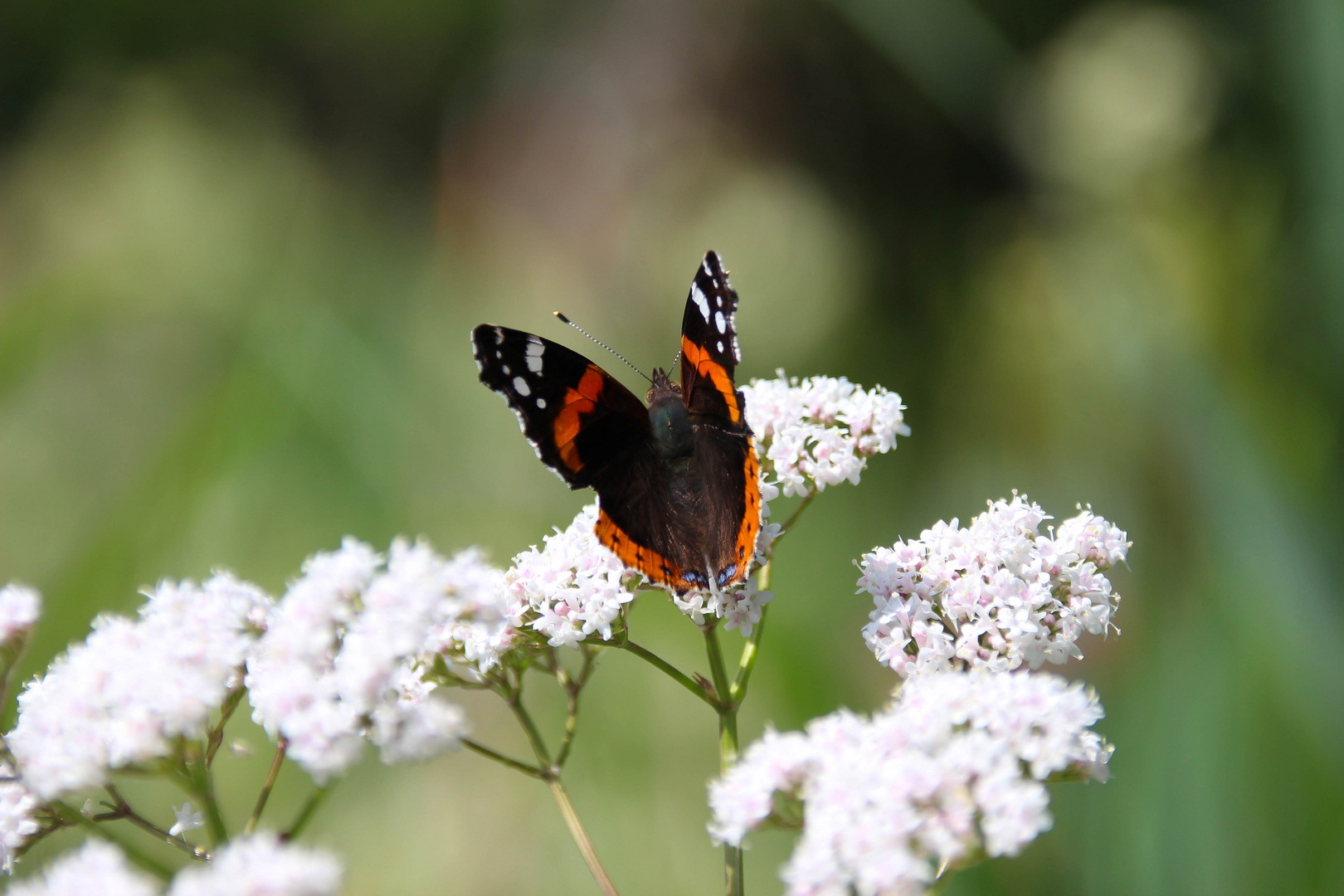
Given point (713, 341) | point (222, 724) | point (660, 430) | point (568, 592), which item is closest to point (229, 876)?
point (222, 724)

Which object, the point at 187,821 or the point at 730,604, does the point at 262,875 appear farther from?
the point at 730,604

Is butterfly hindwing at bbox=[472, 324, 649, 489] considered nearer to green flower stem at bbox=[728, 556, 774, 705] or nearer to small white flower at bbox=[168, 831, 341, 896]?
green flower stem at bbox=[728, 556, 774, 705]

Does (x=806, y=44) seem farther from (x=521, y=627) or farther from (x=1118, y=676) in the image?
(x=521, y=627)

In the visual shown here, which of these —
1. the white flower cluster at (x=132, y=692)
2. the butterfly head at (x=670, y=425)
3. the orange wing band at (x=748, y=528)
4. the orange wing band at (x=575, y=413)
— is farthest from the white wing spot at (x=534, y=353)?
the white flower cluster at (x=132, y=692)

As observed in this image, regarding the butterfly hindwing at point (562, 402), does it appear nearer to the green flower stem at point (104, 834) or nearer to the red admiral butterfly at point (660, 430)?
the red admiral butterfly at point (660, 430)

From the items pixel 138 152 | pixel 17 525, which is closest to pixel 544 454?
pixel 17 525
